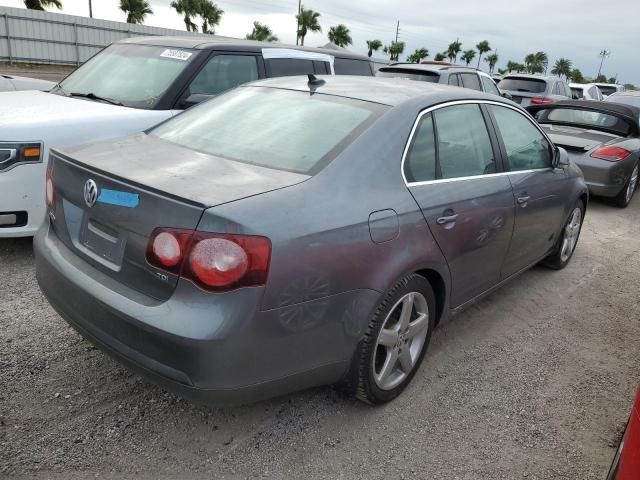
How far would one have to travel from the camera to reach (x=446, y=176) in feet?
9.96

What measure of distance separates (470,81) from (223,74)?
19.7ft

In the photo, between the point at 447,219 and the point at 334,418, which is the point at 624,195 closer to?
the point at 447,219

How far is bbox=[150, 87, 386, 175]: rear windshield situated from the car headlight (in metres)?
1.25

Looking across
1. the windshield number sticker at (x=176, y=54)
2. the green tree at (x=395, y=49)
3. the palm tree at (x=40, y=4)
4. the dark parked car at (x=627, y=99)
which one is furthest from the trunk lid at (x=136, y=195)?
the green tree at (x=395, y=49)

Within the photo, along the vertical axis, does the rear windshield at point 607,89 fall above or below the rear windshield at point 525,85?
below

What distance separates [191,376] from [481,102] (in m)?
2.55

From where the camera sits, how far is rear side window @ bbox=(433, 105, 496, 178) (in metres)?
3.10

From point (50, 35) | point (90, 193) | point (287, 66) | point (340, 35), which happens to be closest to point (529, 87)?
point (287, 66)

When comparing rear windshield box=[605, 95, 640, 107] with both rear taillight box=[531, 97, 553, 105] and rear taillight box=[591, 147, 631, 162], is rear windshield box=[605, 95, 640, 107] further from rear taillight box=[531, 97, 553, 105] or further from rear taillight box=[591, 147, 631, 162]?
rear taillight box=[591, 147, 631, 162]

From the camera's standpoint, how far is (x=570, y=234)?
16.4 feet

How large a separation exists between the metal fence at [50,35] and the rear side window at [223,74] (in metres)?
20.0

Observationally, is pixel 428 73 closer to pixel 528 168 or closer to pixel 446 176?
pixel 528 168

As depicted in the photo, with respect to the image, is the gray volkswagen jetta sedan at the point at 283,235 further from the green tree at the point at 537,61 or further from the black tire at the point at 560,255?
the green tree at the point at 537,61

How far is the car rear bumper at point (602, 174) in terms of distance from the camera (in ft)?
23.8
